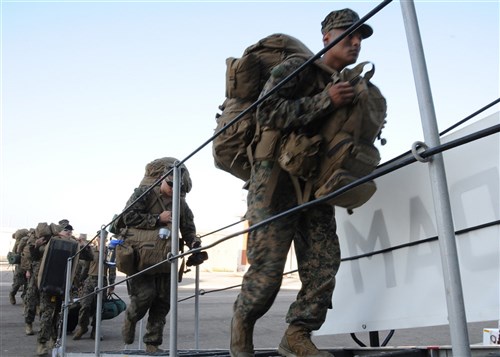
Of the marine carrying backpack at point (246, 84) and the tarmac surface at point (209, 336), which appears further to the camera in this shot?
the tarmac surface at point (209, 336)

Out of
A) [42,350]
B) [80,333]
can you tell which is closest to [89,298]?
[80,333]

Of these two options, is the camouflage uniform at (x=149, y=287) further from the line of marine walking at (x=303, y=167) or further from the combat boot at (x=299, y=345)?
the combat boot at (x=299, y=345)

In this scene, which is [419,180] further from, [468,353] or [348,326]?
[468,353]

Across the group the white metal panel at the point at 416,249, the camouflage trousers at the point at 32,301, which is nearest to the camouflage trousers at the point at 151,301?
the white metal panel at the point at 416,249

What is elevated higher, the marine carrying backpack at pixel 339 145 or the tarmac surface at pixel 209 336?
the marine carrying backpack at pixel 339 145

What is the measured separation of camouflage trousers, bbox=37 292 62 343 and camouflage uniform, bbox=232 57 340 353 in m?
5.32

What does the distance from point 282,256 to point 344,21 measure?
→ 1176mm

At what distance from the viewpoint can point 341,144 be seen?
2469mm

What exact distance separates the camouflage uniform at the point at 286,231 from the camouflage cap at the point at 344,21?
0.82ft

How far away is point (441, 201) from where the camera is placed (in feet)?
4.58

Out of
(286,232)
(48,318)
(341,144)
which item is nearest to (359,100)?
(341,144)

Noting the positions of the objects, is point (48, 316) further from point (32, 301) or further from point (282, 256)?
point (282, 256)

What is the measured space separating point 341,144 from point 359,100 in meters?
0.20

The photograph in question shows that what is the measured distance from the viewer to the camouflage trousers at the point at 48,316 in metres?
7.18
